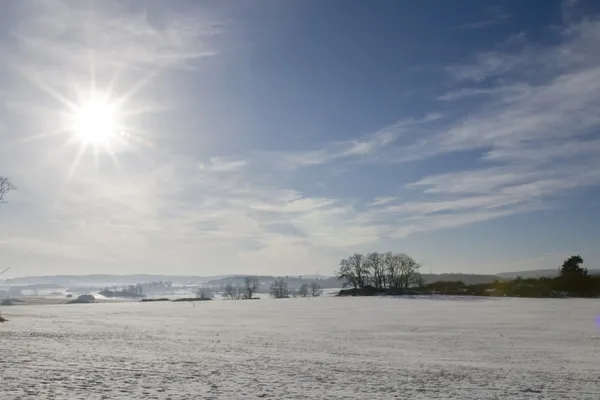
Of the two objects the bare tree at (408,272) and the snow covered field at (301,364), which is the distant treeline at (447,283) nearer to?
the bare tree at (408,272)

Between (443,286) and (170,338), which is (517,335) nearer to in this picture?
(170,338)

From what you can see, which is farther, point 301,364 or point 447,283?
point 447,283

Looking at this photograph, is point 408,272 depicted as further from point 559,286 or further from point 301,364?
point 301,364

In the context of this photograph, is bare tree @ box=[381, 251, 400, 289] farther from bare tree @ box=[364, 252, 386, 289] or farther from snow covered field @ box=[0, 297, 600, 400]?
snow covered field @ box=[0, 297, 600, 400]

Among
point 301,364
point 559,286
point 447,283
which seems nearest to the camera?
point 301,364

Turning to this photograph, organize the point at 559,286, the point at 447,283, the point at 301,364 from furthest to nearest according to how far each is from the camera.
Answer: the point at 447,283
the point at 559,286
the point at 301,364

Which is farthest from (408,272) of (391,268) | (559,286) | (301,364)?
(301,364)

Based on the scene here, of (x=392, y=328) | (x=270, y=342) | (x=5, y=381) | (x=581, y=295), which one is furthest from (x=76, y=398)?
(x=581, y=295)

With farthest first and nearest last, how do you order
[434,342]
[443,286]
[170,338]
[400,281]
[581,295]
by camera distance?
[400,281]
[443,286]
[581,295]
[170,338]
[434,342]

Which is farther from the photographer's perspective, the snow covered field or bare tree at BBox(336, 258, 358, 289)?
bare tree at BBox(336, 258, 358, 289)

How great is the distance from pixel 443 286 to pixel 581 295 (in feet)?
153

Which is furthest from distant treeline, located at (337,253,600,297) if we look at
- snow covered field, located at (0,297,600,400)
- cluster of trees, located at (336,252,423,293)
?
snow covered field, located at (0,297,600,400)

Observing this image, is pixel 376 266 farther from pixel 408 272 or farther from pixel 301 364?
pixel 301 364

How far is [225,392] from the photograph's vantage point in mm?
18031
